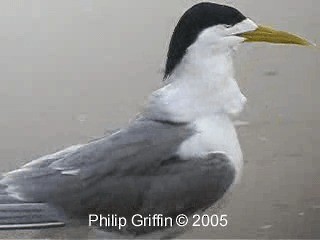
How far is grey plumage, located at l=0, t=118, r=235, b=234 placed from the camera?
90cm

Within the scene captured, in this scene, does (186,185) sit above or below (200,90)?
below

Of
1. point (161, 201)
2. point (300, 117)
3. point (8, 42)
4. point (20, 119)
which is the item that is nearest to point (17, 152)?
point (20, 119)

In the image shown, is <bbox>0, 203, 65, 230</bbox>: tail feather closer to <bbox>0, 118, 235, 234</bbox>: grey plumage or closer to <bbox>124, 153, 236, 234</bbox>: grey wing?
<bbox>0, 118, 235, 234</bbox>: grey plumage

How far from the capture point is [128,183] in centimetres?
91

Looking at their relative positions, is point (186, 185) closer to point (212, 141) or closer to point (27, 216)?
point (212, 141)

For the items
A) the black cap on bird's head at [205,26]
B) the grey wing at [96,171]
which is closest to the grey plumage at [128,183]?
the grey wing at [96,171]

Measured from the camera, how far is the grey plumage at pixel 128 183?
35.5 inches

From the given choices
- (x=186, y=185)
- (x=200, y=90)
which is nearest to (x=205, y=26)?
(x=200, y=90)

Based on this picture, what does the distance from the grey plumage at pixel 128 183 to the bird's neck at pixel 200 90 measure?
37 millimetres

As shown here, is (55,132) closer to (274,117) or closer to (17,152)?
(17,152)

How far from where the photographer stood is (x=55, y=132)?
117 centimetres

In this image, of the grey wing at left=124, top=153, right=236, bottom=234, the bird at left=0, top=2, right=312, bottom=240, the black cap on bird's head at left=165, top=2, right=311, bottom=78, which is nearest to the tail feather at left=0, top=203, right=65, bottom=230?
the bird at left=0, top=2, right=312, bottom=240

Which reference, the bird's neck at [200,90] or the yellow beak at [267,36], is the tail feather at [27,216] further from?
the yellow beak at [267,36]

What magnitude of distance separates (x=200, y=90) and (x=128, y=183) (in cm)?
15
